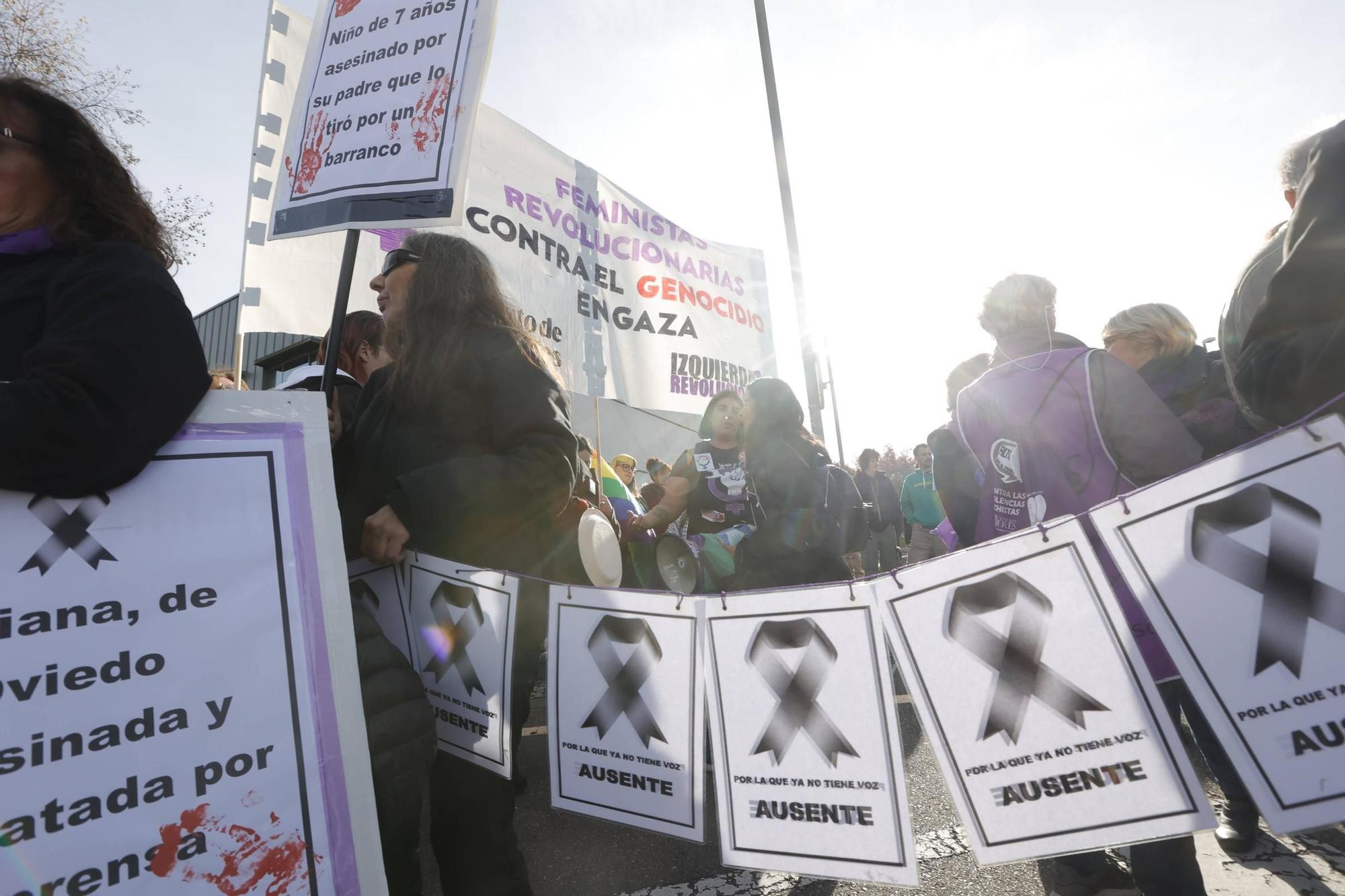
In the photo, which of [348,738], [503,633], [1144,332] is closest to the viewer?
[348,738]

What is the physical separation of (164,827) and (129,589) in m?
0.36

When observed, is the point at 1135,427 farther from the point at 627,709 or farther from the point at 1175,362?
the point at 627,709

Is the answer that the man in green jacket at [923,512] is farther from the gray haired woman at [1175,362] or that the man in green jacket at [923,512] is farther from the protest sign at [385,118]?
the protest sign at [385,118]

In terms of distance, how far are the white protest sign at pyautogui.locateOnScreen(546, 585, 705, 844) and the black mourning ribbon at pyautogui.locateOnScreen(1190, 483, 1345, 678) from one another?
100cm

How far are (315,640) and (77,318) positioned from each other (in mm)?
638

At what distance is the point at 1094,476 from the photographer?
1.74 metres

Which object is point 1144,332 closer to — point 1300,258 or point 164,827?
point 1300,258

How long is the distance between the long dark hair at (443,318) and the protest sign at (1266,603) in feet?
4.54

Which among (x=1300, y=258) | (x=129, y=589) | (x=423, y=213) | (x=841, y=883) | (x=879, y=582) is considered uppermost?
(x=423, y=213)

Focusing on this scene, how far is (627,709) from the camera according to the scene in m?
1.55

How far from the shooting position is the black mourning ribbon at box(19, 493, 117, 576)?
3.39ft

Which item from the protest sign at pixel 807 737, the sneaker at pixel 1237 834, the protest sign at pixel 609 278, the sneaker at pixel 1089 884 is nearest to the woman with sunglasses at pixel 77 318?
the protest sign at pixel 807 737

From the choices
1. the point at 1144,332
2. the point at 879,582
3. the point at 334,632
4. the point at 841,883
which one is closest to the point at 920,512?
the point at 1144,332

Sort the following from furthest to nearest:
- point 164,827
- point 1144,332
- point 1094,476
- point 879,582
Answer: point 1144,332 < point 1094,476 < point 879,582 < point 164,827
